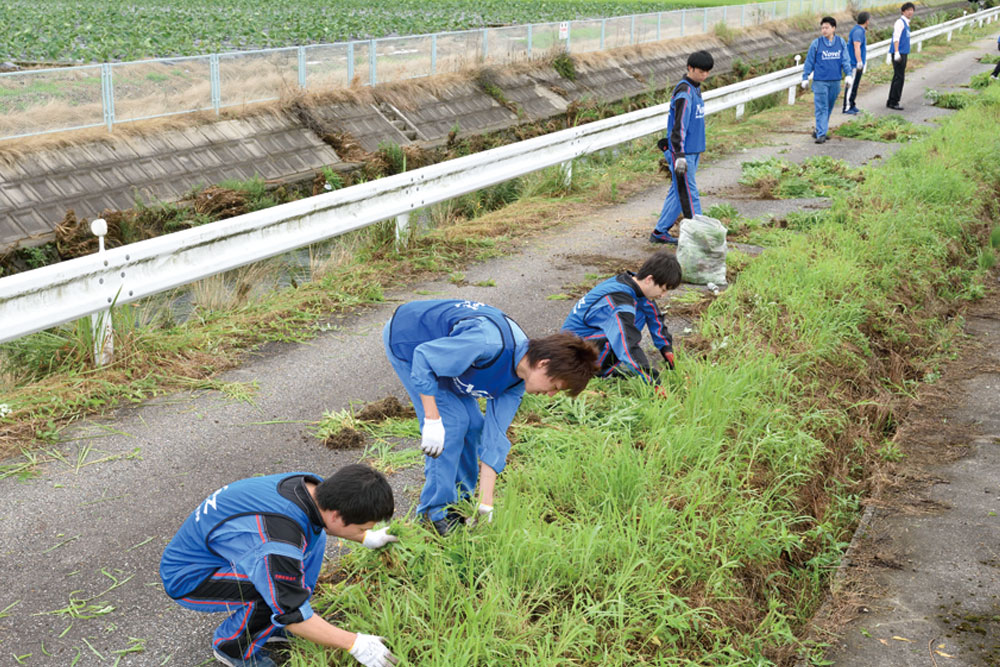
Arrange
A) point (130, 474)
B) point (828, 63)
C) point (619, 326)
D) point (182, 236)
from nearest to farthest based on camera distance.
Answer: point (130, 474) → point (619, 326) → point (182, 236) → point (828, 63)

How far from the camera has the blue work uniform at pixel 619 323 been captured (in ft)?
17.6

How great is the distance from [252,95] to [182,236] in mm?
7696

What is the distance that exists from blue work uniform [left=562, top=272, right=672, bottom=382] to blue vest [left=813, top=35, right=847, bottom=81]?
10220mm

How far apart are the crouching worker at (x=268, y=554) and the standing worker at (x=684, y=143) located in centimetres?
633

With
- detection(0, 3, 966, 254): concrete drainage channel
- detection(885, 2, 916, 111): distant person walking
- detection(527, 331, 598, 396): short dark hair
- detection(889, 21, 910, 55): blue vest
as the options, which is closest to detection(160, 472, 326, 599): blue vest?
detection(527, 331, 598, 396): short dark hair

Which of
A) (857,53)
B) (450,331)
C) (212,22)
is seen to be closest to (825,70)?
(857,53)

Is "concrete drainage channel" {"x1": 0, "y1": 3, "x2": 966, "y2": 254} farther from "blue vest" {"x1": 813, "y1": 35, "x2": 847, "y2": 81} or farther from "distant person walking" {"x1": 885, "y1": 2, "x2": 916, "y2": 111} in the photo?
"distant person walking" {"x1": 885, "y1": 2, "x2": 916, "y2": 111}

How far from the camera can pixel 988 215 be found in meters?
11.3

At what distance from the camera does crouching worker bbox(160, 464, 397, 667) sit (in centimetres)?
311

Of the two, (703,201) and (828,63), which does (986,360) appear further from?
(828,63)

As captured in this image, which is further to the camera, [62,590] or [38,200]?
[38,200]

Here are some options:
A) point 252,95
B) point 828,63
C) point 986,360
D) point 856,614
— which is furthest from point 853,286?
point 252,95

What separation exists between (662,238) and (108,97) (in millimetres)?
6934

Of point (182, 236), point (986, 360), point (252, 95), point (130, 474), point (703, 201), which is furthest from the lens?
point (252, 95)
